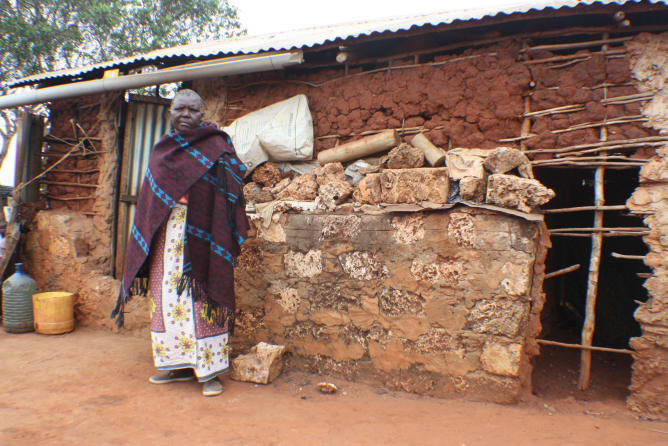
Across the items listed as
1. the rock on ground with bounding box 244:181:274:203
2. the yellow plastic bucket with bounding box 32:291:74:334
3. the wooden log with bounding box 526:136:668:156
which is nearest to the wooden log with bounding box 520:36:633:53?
the wooden log with bounding box 526:136:668:156

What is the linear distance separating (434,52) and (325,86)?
3.19 ft

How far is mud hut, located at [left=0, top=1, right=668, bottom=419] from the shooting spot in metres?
2.65

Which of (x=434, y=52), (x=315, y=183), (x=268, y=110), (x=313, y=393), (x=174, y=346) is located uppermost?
(x=434, y=52)

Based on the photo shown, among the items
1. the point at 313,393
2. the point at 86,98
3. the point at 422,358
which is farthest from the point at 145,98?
the point at 422,358

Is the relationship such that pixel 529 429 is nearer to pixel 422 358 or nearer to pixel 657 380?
pixel 422 358

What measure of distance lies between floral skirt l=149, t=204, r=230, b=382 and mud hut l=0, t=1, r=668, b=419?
2.18ft

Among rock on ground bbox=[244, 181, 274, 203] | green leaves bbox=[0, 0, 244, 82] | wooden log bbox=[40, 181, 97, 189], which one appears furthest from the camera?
green leaves bbox=[0, 0, 244, 82]

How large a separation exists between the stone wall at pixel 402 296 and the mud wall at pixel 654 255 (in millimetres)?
706

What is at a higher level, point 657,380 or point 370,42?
point 370,42

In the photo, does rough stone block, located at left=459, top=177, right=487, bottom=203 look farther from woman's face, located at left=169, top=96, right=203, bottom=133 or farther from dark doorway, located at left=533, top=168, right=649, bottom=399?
woman's face, located at left=169, top=96, right=203, bottom=133

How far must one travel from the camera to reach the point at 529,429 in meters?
2.37

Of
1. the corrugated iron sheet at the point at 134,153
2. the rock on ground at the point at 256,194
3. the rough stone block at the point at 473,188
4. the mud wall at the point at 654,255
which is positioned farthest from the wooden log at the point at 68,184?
the mud wall at the point at 654,255

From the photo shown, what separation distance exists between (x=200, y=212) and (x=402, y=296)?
153 centimetres

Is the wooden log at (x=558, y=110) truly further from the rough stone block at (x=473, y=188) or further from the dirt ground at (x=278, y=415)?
the dirt ground at (x=278, y=415)
